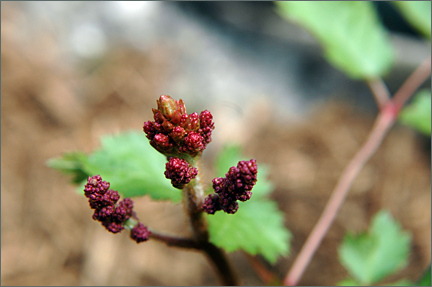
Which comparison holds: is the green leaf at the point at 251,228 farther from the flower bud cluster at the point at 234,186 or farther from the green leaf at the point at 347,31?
the green leaf at the point at 347,31

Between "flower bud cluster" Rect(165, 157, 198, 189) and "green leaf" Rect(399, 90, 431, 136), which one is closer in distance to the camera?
"flower bud cluster" Rect(165, 157, 198, 189)

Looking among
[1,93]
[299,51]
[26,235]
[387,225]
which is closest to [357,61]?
[387,225]

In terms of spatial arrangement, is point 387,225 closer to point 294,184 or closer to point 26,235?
point 294,184

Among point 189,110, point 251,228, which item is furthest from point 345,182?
point 189,110

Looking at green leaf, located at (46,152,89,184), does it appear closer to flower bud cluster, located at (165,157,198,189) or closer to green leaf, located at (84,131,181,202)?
green leaf, located at (84,131,181,202)

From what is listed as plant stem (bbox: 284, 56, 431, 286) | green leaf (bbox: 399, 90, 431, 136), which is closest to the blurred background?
plant stem (bbox: 284, 56, 431, 286)

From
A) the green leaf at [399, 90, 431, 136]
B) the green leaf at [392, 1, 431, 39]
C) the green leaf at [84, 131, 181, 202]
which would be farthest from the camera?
the green leaf at [392, 1, 431, 39]

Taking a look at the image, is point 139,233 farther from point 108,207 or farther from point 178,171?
point 178,171
